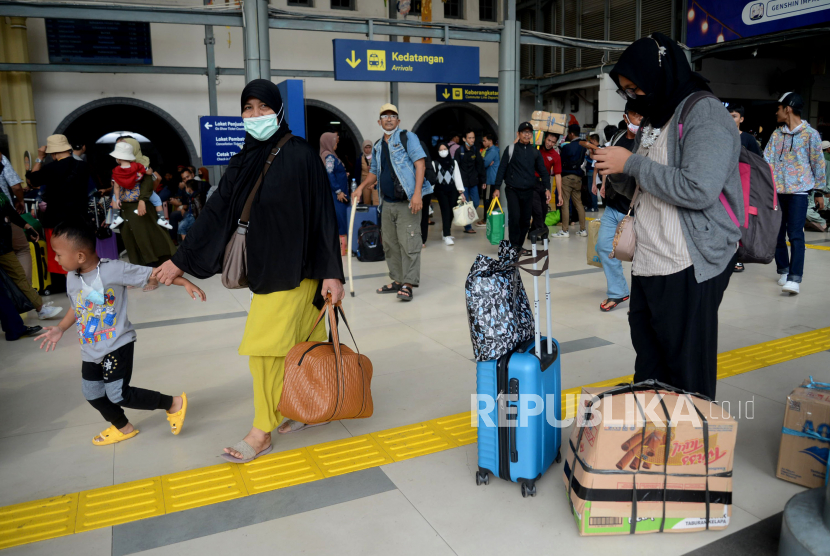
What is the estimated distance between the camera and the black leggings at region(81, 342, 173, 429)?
303cm

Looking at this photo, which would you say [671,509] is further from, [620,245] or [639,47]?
[639,47]

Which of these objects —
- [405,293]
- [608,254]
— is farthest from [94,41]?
[608,254]

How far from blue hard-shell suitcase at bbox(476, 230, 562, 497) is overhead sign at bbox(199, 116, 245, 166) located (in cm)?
772

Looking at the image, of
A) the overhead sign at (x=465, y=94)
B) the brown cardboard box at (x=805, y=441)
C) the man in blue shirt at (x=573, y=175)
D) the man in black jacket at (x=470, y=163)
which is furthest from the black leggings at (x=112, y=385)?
the overhead sign at (x=465, y=94)

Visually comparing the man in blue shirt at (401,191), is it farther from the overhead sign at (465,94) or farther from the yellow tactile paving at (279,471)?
the overhead sign at (465,94)

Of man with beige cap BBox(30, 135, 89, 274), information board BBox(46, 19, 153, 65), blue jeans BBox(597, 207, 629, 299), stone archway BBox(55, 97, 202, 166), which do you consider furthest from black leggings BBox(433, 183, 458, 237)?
information board BBox(46, 19, 153, 65)

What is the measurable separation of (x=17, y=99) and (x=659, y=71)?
1537 centimetres

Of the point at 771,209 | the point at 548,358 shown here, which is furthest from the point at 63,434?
the point at 771,209

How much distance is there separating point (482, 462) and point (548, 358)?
51cm

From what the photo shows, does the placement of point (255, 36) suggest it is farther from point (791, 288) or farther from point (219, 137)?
point (791, 288)

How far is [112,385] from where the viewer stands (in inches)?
120

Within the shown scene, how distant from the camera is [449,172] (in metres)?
10.7

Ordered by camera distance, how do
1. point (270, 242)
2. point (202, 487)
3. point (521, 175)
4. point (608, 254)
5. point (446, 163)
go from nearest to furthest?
point (202, 487) < point (270, 242) < point (608, 254) < point (521, 175) < point (446, 163)

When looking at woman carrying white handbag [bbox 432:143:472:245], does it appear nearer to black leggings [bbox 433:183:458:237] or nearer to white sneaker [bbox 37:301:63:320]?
black leggings [bbox 433:183:458:237]
